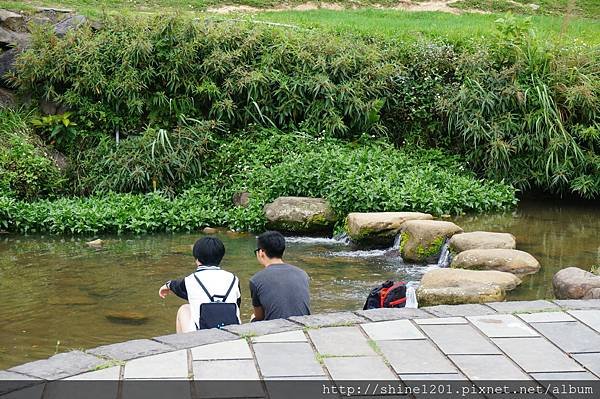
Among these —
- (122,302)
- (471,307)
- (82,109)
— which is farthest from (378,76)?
(471,307)

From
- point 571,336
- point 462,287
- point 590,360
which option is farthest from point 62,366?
point 462,287

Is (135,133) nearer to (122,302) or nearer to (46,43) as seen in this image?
(46,43)

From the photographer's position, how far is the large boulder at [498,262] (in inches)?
371

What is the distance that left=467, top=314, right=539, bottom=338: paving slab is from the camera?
5668 mm

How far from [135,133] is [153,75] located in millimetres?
940

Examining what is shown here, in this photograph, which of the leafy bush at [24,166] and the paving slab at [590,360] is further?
the leafy bush at [24,166]

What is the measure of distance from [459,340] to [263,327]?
121 cm

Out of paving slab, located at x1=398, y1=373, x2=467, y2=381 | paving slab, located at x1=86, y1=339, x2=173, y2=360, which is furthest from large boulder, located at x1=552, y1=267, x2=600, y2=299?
paving slab, located at x1=86, y1=339, x2=173, y2=360

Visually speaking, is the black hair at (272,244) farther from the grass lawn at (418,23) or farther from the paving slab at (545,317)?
the grass lawn at (418,23)

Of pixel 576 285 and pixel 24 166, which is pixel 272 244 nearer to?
pixel 576 285

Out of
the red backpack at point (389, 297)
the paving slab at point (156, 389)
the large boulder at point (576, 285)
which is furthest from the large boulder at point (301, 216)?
the paving slab at point (156, 389)

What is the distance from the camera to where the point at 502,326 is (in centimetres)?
583

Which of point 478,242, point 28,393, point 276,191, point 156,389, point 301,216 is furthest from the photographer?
point 276,191

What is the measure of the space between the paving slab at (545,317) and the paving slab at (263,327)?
5.06ft
